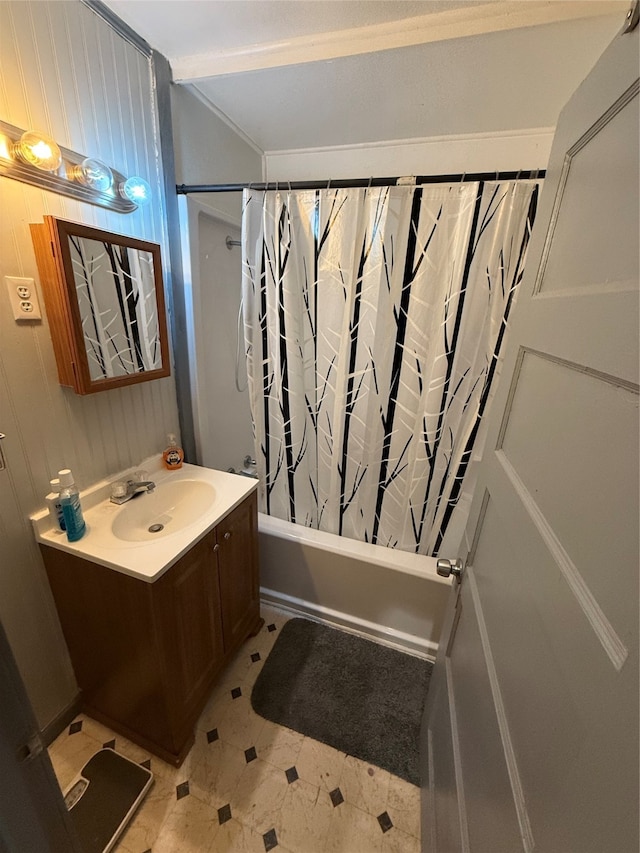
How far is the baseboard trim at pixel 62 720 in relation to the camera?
4.16 feet

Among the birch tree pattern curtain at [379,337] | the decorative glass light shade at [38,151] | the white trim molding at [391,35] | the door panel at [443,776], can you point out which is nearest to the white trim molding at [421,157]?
the white trim molding at [391,35]

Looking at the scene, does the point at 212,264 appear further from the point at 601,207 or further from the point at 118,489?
the point at 601,207

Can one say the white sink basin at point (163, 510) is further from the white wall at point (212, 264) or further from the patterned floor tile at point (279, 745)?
the patterned floor tile at point (279, 745)

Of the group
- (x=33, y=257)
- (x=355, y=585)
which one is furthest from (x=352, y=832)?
(x=33, y=257)

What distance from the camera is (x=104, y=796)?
1.14 meters

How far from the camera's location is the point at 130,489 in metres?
1.33

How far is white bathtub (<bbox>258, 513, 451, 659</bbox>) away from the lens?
1.56m

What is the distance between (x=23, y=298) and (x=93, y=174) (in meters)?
0.45

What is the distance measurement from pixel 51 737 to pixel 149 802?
45cm

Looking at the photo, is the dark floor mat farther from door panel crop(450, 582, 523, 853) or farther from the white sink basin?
door panel crop(450, 582, 523, 853)

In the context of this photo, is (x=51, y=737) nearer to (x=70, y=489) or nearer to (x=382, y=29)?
(x=70, y=489)

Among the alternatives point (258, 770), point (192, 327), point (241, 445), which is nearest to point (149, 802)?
point (258, 770)

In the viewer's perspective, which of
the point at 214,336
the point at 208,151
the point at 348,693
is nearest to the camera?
the point at 348,693

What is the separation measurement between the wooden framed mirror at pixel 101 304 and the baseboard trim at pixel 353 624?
1281 mm
